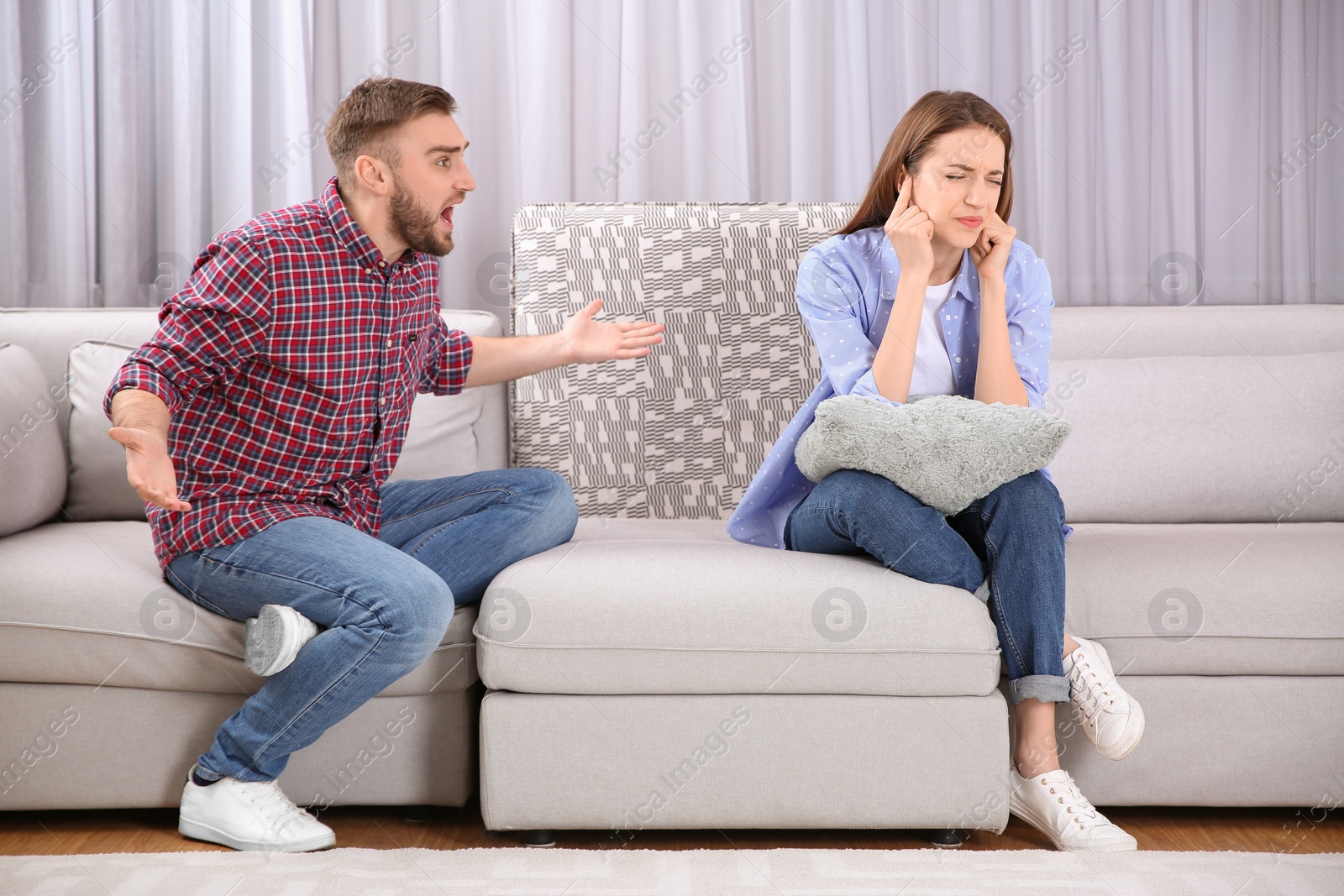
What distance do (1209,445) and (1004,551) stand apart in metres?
0.73

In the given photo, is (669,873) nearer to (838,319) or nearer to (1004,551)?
(1004,551)

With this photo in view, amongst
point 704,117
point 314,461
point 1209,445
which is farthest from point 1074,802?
point 704,117

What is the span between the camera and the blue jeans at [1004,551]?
1.45m

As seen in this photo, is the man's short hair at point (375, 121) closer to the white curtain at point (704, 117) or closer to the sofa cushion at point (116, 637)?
the sofa cushion at point (116, 637)

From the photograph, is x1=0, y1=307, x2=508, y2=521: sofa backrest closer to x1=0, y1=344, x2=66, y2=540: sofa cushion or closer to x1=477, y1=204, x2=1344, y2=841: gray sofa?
x1=0, y1=344, x2=66, y2=540: sofa cushion

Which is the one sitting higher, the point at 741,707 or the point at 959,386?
the point at 959,386

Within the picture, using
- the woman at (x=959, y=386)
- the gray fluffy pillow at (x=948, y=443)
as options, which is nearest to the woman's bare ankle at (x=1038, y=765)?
the woman at (x=959, y=386)

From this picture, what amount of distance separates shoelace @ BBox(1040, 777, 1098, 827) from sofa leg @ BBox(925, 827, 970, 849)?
132mm

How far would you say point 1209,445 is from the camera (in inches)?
78.0

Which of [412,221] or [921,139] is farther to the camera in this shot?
[921,139]

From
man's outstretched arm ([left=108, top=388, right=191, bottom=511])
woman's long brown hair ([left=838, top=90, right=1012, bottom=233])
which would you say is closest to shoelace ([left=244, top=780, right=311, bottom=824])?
man's outstretched arm ([left=108, top=388, right=191, bottom=511])

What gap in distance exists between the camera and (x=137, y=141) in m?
2.44

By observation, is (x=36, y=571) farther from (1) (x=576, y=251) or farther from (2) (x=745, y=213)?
(2) (x=745, y=213)

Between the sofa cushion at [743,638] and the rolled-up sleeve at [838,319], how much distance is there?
0.32 m
